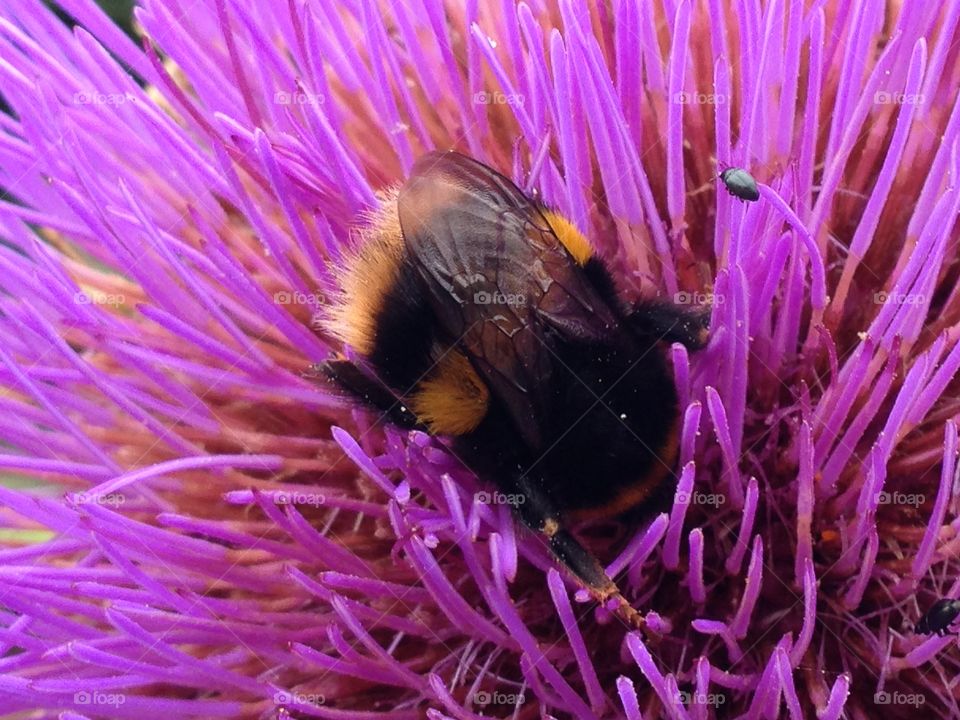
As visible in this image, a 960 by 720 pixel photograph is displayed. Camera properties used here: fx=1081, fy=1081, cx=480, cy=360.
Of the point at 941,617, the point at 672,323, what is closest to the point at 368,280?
the point at 672,323

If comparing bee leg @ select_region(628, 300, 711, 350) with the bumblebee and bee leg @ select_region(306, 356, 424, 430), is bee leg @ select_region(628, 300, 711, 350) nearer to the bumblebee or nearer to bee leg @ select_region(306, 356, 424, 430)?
the bumblebee

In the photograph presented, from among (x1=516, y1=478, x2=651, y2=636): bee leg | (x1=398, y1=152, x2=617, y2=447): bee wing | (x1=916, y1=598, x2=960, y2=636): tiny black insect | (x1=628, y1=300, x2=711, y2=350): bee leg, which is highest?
(x1=398, y1=152, x2=617, y2=447): bee wing

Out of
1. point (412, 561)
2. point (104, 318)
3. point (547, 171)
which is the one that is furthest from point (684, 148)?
point (104, 318)

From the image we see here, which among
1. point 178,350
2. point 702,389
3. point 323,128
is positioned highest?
point 323,128

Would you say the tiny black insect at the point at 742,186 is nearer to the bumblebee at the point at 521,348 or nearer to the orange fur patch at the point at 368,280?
the bumblebee at the point at 521,348

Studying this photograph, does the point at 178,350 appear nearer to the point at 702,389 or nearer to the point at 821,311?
the point at 702,389

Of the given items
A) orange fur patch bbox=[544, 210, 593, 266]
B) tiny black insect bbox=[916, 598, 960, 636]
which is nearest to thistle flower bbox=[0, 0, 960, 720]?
tiny black insect bbox=[916, 598, 960, 636]

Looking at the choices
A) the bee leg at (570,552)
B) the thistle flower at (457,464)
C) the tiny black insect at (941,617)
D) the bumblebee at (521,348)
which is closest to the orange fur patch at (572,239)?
the bumblebee at (521,348)
